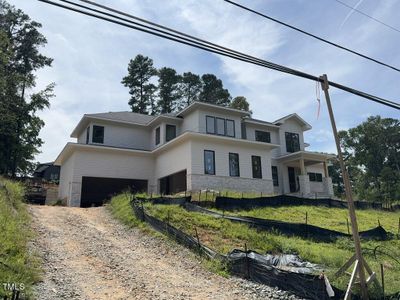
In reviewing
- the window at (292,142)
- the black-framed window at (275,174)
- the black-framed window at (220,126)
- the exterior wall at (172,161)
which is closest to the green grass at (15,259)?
the exterior wall at (172,161)

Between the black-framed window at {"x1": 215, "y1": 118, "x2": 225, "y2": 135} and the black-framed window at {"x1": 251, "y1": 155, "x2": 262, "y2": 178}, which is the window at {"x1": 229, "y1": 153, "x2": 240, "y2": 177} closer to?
the black-framed window at {"x1": 251, "y1": 155, "x2": 262, "y2": 178}

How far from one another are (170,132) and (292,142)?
11.4 metres

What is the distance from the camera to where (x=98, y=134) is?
2545 cm

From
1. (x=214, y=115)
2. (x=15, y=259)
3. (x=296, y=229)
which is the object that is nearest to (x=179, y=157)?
(x=214, y=115)

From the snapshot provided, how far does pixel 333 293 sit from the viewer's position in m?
6.95

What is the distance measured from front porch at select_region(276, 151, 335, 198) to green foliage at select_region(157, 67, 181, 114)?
2363 cm

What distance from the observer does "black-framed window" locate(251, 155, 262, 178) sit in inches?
965

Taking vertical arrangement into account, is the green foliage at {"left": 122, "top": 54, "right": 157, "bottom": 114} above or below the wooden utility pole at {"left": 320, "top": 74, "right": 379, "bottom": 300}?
above

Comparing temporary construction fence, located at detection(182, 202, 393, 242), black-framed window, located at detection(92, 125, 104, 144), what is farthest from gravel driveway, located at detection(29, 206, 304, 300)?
black-framed window, located at detection(92, 125, 104, 144)

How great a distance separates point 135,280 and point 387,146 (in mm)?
46263

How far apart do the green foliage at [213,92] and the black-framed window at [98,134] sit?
25.9m

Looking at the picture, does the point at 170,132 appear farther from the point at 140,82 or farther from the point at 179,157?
the point at 140,82

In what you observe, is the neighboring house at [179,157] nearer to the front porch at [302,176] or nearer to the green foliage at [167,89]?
the front porch at [302,176]

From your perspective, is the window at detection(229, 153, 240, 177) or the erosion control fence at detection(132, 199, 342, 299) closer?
the erosion control fence at detection(132, 199, 342, 299)
